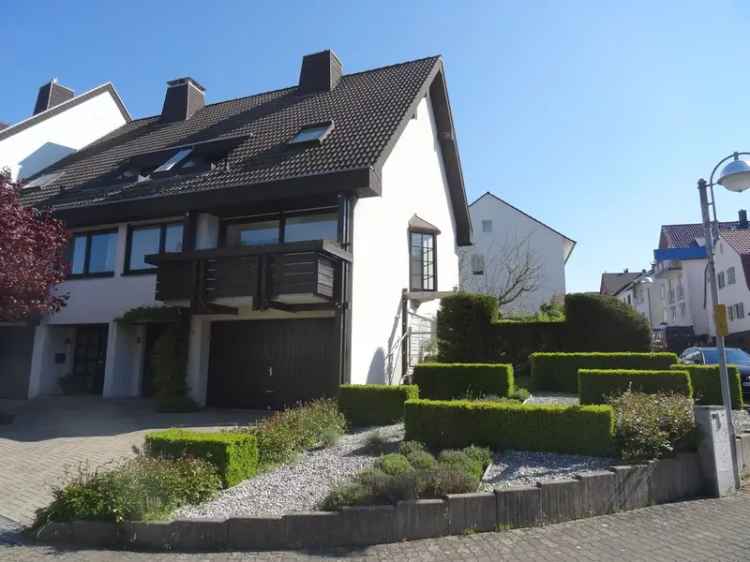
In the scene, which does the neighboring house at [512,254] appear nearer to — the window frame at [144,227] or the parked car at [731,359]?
the parked car at [731,359]

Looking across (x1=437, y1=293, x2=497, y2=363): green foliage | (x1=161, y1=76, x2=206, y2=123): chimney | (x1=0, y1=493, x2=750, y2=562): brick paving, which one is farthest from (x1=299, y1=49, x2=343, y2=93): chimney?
(x1=0, y1=493, x2=750, y2=562): brick paving

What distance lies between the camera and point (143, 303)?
14.7 metres

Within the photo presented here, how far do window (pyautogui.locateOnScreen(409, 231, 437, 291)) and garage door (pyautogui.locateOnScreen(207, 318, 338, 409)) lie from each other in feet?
15.3

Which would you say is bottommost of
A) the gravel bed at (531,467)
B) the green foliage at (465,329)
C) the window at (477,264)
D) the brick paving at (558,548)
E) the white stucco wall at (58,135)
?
the brick paving at (558,548)

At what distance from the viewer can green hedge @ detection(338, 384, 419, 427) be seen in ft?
32.7

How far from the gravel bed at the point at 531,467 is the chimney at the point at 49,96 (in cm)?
2550

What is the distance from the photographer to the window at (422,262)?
1670 cm

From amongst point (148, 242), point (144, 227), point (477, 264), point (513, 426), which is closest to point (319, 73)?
point (144, 227)

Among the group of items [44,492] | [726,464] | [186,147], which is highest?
[186,147]

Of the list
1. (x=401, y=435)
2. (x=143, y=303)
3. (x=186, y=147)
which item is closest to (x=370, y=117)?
(x=186, y=147)

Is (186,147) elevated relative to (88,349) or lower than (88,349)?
elevated

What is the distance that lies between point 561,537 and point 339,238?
8.38 m

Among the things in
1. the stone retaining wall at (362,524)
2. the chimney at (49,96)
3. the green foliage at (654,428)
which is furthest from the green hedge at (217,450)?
the chimney at (49,96)

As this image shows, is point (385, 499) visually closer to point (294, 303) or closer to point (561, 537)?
point (561, 537)
